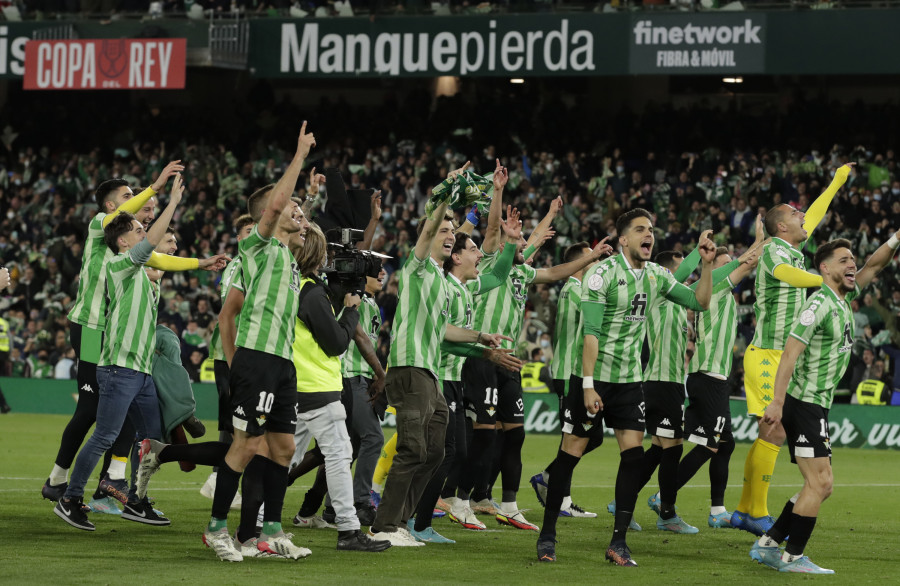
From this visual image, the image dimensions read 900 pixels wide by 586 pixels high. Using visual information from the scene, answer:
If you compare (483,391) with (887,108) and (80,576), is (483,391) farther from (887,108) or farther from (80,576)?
(887,108)

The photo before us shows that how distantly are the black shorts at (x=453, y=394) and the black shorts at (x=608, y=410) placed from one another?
1256 millimetres

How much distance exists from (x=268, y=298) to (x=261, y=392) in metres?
0.60

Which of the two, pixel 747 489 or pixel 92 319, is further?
pixel 747 489

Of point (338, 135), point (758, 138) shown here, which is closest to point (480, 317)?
point (758, 138)

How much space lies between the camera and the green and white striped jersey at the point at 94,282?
10062mm

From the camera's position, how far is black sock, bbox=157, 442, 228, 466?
9086mm

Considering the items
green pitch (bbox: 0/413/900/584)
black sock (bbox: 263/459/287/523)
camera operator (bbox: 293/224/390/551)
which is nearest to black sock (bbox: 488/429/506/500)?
green pitch (bbox: 0/413/900/584)

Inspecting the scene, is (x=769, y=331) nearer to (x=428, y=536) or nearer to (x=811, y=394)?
(x=811, y=394)

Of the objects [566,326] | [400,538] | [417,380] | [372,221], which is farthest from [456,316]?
[566,326]

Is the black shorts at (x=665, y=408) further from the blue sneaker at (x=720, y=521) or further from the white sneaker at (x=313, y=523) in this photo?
the white sneaker at (x=313, y=523)

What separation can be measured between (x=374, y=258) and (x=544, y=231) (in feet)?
11.3

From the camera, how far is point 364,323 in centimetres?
1127

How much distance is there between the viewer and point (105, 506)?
35.0 ft

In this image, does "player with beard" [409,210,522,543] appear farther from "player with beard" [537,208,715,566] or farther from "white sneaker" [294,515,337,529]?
"player with beard" [537,208,715,566]
